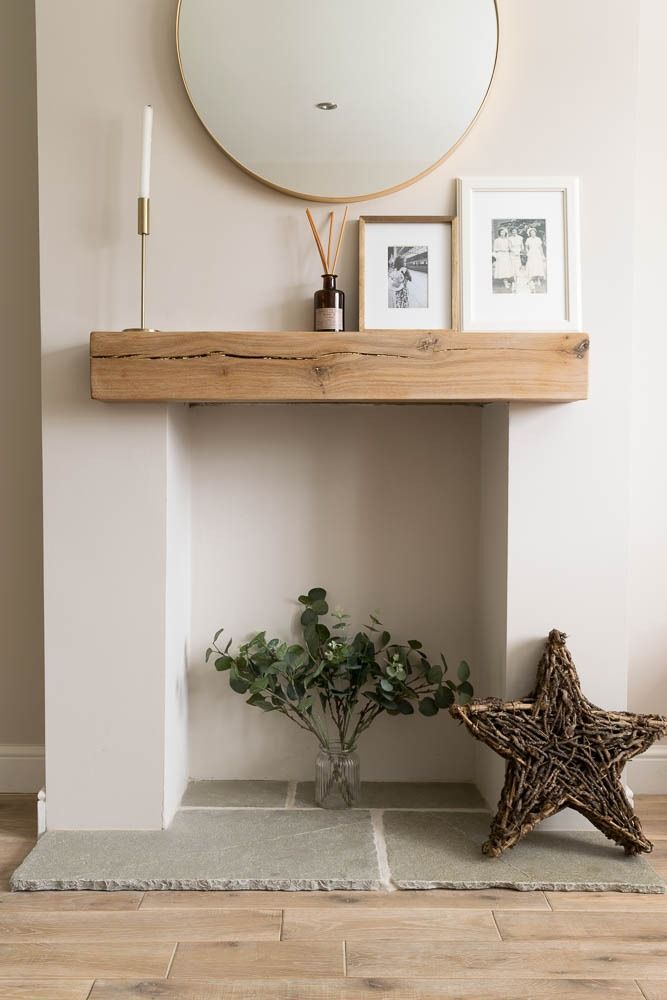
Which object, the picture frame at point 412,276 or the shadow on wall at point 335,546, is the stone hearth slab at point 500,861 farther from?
the picture frame at point 412,276

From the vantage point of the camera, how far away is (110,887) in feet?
6.38

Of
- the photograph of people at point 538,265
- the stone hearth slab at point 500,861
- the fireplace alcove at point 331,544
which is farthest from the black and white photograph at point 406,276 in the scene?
the stone hearth slab at point 500,861

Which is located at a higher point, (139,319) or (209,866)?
(139,319)

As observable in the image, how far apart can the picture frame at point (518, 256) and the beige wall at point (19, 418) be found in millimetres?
1192

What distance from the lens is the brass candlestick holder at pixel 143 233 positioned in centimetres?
206

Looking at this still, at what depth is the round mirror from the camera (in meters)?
2.13

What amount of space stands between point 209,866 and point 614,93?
1985 millimetres

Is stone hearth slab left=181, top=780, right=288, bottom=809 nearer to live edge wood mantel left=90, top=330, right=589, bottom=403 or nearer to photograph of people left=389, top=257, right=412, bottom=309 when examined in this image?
live edge wood mantel left=90, top=330, right=589, bottom=403

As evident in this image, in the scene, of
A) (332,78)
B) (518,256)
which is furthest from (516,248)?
→ (332,78)

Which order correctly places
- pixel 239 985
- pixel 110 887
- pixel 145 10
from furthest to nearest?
pixel 145 10 → pixel 110 887 → pixel 239 985

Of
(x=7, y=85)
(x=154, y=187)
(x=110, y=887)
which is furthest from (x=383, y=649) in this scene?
(x=7, y=85)

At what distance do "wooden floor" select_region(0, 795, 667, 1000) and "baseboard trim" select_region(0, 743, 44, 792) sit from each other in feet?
2.06

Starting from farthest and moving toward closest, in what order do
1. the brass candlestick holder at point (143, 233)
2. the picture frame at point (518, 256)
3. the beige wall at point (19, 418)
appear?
the beige wall at point (19, 418) → the picture frame at point (518, 256) → the brass candlestick holder at point (143, 233)

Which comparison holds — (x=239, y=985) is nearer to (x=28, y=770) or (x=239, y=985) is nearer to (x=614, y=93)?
(x=28, y=770)
